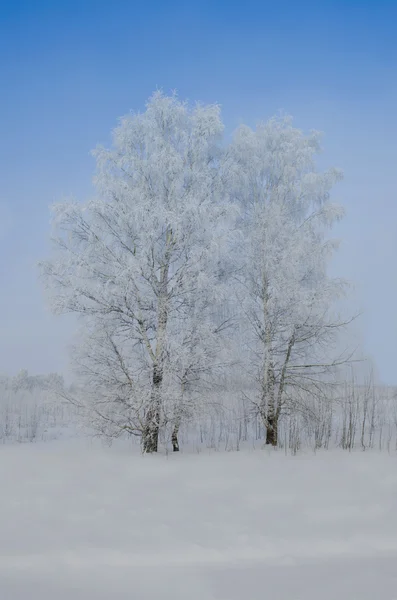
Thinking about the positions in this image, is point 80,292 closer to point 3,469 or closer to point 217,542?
point 3,469

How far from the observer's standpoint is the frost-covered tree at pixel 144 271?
356 inches

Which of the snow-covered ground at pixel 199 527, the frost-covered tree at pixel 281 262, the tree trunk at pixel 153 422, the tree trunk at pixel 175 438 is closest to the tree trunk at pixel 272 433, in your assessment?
the frost-covered tree at pixel 281 262

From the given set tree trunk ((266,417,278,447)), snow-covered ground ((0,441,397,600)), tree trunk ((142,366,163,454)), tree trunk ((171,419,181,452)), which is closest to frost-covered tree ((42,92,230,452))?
tree trunk ((142,366,163,454))

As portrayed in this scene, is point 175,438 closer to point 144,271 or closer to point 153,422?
point 153,422

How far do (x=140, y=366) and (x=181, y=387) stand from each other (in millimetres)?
984

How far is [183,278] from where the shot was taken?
932cm

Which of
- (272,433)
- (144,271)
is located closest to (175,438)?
(272,433)

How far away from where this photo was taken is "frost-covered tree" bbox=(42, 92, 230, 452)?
903 cm

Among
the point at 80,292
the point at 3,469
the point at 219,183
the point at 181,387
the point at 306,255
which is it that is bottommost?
the point at 3,469

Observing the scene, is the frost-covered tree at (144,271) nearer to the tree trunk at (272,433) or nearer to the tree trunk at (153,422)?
the tree trunk at (153,422)

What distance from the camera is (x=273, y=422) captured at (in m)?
9.77

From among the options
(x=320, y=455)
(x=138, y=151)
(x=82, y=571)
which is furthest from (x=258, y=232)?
(x=82, y=571)

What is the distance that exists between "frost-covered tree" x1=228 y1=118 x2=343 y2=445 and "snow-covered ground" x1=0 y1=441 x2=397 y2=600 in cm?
189

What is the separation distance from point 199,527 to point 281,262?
18.8ft
